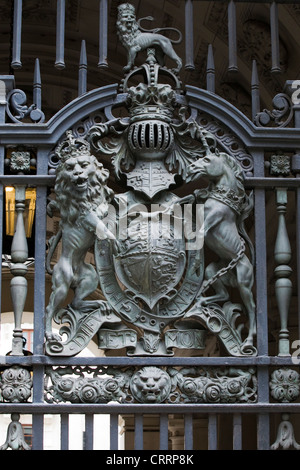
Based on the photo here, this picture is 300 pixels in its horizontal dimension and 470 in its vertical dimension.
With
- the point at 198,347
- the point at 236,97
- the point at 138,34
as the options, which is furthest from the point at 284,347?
the point at 236,97

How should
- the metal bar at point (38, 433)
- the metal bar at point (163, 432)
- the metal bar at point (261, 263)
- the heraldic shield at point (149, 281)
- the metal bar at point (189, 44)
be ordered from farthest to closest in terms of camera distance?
the metal bar at point (189, 44), the metal bar at point (261, 263), the heraldic shield at point (149, 281), the metal bar at point (163, 432), the metal bar at point (38, 433)

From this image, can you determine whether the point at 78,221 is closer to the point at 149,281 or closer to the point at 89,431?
the point at 149,281

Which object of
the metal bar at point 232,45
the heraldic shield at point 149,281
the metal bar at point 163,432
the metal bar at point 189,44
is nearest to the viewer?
the metal bar at point 163,432

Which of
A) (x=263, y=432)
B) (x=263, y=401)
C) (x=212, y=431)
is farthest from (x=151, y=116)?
(x=263, y=432)

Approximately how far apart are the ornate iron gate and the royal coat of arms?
12 millimetres

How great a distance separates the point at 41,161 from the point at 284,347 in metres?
2.56

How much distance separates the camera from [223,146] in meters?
10.1

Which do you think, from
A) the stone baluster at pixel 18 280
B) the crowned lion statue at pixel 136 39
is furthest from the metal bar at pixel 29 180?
the crowned lion statue at pixel 136 39

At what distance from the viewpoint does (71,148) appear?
387 inches

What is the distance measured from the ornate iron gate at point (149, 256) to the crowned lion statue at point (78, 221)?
0.01 metres

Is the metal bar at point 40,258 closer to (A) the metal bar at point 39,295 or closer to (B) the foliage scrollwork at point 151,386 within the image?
(A) the metal bar at point 39,295

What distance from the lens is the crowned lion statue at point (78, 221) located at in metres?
9.69

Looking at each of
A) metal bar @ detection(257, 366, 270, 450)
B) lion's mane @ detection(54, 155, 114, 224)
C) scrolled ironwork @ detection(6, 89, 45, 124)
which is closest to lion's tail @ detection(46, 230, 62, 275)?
lion's mane @ detection(54, 155, 114, 224)
